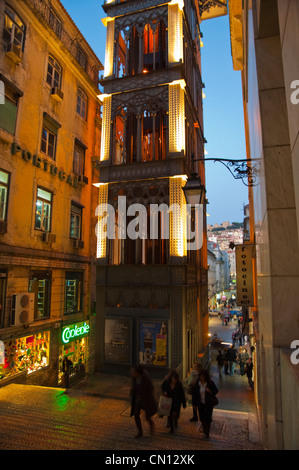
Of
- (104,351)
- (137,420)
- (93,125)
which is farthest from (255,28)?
(93,125)

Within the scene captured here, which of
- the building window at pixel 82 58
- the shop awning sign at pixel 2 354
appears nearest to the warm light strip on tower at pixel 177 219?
the shop awning sign at pixel 2 354

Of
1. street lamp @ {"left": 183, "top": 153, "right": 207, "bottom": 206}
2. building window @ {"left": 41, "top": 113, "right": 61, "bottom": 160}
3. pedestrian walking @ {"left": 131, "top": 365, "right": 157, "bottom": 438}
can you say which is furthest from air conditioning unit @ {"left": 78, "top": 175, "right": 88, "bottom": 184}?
pedestrian walking @ {"left": 131, "top": 365, "right": 157, "bottom": 438}

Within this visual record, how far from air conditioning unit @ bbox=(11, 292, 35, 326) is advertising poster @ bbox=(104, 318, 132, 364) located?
150 inches

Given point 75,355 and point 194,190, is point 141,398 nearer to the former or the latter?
point 194,190

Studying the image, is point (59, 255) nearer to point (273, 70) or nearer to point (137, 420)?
point (137, 420)

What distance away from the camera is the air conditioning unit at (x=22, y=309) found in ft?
43.0

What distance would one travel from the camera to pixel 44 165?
51.8ft

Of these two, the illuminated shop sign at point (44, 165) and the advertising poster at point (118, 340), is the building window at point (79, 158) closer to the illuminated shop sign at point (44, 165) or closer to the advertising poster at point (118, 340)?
the illuminated shop sign at point (44, 165)

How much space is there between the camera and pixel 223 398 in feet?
44.7

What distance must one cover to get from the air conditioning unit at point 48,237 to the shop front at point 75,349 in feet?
16.7

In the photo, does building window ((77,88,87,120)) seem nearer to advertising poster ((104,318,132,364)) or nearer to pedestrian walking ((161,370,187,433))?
advertising poster ((104,318,132,364))

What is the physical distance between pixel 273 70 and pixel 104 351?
1380 centimetres

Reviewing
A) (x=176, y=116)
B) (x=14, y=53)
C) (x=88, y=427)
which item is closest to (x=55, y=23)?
(x=14, y=53)

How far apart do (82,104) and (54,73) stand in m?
3.32
